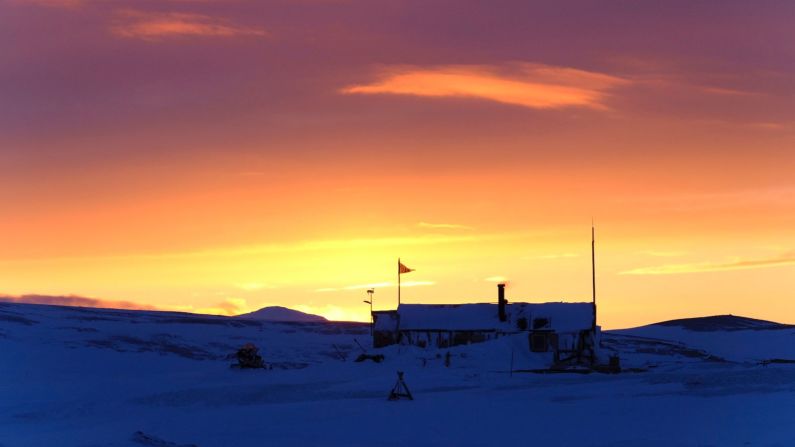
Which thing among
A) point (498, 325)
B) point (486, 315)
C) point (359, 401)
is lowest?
point (359, 401)

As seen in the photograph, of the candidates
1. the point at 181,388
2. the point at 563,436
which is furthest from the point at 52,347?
the point at 563,436

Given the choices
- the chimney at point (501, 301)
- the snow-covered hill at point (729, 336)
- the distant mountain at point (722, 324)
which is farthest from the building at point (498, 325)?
the distant mountain at point (722, 324)

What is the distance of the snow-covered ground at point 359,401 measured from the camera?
24.2 meters

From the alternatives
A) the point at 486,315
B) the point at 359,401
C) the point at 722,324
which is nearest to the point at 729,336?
the point at 722,324

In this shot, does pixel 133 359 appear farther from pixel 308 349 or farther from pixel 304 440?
pixel 304 440

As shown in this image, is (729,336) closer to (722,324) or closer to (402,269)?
(722,324)

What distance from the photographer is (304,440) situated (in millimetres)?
24016

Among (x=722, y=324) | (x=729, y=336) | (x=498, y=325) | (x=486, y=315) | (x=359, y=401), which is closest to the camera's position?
(x=359, y=401)

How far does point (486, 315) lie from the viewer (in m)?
62.7

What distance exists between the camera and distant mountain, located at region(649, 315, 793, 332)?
412 ft

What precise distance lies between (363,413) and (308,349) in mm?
49437

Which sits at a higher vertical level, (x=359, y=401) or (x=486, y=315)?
(x=486, y=315)

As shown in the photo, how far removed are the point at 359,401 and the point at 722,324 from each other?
10489 cm

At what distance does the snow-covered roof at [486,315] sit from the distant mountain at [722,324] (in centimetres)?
6495
